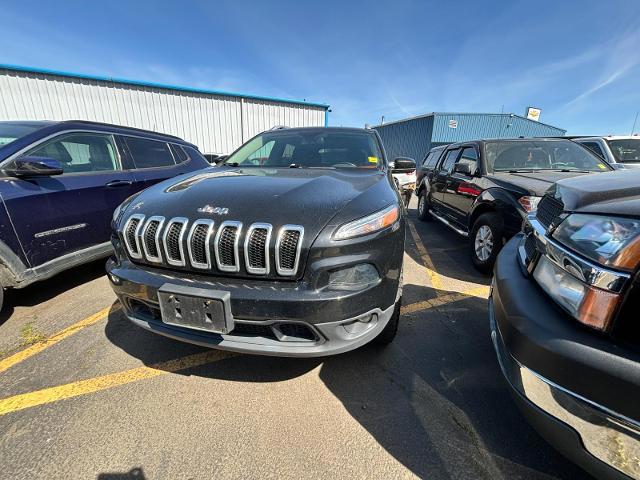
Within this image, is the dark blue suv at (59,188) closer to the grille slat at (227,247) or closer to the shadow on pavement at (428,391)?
the shadow on pavement at (428,391)

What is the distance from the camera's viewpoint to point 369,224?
1.62 metres

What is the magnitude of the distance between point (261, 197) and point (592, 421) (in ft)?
5.47

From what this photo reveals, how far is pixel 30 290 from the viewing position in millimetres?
3197

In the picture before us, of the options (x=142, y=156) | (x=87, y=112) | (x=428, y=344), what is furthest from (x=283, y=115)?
(x=428, y=344)

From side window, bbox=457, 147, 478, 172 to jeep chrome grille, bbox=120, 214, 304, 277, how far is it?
3.81 meters

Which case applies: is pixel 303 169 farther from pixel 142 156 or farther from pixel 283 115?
pixel 283 115

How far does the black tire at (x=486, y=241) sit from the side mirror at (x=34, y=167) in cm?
447

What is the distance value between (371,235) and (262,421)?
46.8 inches

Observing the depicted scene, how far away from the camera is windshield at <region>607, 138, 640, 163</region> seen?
21.7 ft

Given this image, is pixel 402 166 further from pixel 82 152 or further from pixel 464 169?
pixel 82 152

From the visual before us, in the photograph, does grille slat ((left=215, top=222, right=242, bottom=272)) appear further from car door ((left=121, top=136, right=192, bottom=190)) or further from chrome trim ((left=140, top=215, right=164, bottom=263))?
car door ((left=121, top=136, right=192, bottom=190))

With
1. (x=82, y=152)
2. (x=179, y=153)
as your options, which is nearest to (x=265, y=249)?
(x=82, y=152)

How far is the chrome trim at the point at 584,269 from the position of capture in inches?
37.9

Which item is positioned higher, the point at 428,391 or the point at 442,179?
the point at 442,179
